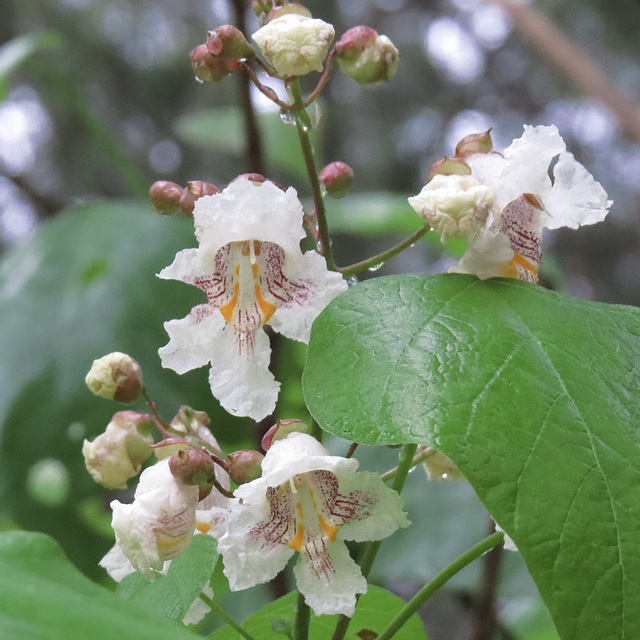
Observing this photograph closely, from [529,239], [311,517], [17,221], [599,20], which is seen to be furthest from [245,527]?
[599,20]

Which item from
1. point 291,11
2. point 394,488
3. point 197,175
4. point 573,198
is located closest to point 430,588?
point 394,488

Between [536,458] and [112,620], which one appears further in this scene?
[536,458]

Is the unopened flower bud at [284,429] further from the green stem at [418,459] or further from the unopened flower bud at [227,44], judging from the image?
the unopened flower bud at [227,44]

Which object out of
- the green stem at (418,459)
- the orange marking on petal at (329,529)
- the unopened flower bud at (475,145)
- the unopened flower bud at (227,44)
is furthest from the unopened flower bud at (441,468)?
the unopened flower bud at (227,44)

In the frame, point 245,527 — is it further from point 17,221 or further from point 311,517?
point 17,221

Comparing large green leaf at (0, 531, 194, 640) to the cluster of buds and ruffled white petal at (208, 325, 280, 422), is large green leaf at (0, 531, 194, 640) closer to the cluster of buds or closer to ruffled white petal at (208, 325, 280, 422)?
ruffled white petal at (208, 325, 280, 422)
